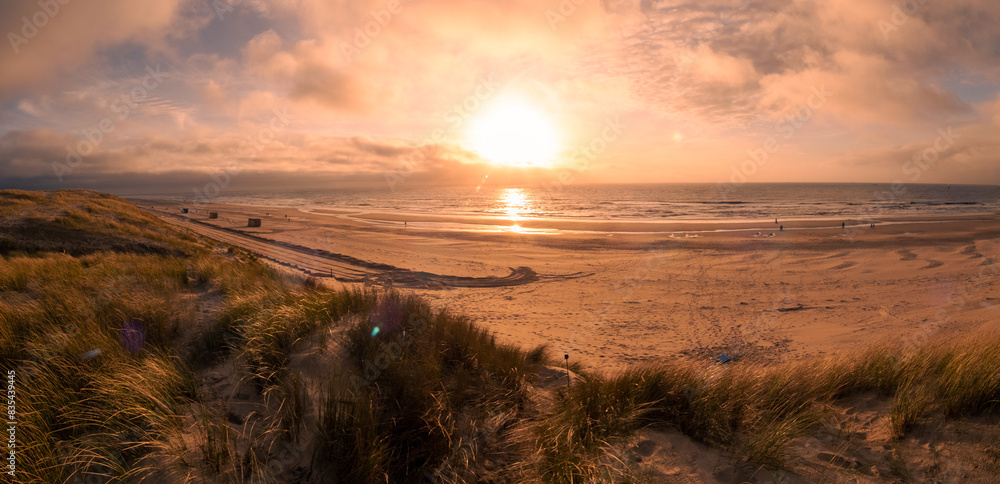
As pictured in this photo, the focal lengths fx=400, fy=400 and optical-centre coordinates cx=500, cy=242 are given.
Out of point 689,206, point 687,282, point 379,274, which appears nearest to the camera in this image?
point 687,282

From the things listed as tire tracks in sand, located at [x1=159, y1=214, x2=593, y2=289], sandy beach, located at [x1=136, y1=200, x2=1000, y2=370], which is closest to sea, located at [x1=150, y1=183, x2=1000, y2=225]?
sandy beach, located at [x1=136, y1=200, x2=1000, y2=370]

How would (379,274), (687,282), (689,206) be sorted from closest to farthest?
(687,282) < (379,274) < (689,206)

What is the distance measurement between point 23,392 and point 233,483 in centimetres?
190

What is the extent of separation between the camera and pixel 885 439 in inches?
144

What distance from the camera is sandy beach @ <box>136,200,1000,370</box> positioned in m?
10.5

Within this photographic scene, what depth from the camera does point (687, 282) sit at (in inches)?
645

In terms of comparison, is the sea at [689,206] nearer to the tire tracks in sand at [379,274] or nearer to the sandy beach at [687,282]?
the sandy beach at [687,282]

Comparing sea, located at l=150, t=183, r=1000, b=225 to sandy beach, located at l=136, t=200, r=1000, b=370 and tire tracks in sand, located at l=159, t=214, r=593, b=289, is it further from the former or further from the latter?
Answer: tire tracks in sand, located at l=159, t=214, r=593, b=289

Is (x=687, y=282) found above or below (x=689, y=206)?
below

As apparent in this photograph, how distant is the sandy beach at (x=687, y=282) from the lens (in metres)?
10.5

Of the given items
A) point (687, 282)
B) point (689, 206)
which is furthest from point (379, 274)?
point (689, 206)

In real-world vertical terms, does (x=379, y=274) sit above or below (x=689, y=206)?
below

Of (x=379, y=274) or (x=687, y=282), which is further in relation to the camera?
(x=379, y=274)

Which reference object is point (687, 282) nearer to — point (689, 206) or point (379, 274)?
point (379, 274)
